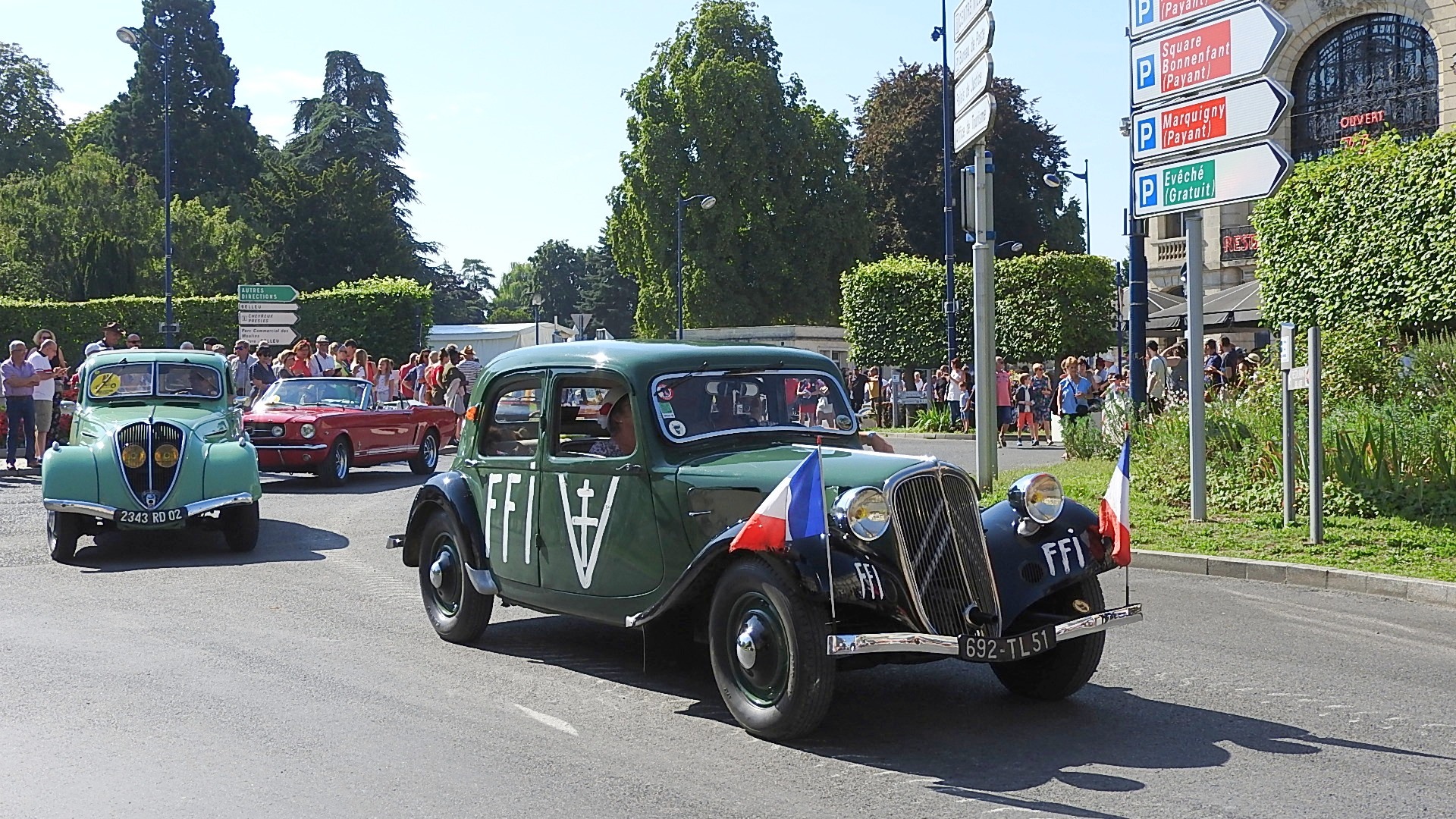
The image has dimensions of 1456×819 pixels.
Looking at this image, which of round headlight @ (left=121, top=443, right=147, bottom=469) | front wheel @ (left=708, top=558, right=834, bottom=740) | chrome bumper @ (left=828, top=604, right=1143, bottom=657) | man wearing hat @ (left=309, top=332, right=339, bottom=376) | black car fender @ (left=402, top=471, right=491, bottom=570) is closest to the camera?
chrome bumper @ (left=828, top=604, right=1143, bottom=657)

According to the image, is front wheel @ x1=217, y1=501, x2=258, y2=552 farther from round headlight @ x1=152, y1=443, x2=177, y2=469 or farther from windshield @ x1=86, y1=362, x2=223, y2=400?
windshield @ x1=86, y1=362, x2=223, y2=400

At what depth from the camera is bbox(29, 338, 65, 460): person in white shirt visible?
19266mm

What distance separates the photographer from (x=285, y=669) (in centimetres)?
744

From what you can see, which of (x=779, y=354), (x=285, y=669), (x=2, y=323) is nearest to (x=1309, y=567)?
(x=779, y=354)

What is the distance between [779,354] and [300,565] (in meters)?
5.65

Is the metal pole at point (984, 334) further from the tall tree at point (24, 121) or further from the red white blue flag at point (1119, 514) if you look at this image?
the tall tree at point (24, 121)

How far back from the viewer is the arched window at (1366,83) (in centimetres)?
3881

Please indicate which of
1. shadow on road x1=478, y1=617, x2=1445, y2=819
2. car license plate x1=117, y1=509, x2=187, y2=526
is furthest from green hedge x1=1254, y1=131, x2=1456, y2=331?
car license plate x1=117, y1=509, x2=187, y2=526

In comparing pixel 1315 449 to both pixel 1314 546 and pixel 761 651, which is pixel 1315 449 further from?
pixel 761 651

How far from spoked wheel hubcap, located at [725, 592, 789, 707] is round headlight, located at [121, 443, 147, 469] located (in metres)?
7.72

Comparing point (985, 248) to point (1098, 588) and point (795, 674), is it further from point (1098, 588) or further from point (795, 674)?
point (795, 674)

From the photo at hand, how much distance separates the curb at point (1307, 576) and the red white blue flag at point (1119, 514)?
4.11 metres

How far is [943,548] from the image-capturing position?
6.06 m

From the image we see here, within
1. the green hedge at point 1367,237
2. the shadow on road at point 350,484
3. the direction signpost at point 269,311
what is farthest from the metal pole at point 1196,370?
the direction signpost at point 269,311
